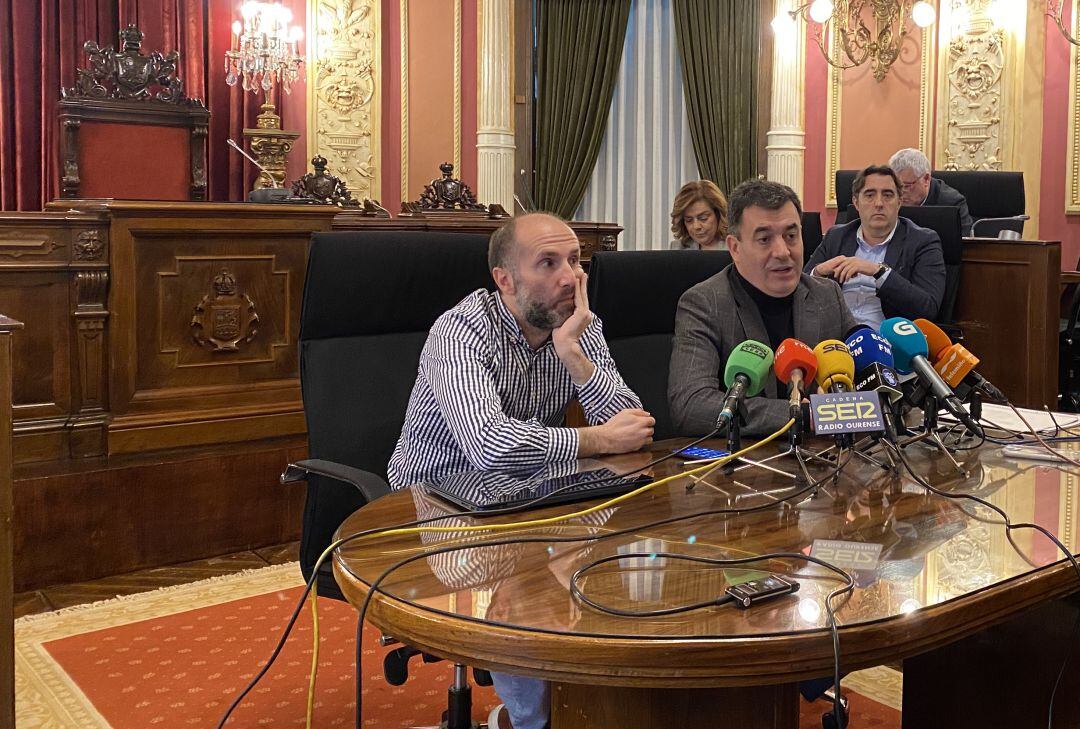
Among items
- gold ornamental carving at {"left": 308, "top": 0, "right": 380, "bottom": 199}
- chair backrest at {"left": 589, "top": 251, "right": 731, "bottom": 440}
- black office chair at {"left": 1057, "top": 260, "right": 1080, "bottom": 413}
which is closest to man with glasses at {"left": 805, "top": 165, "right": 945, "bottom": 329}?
black office chair at {"left": 1057, "top": 260, "right": 1080, "bottom": 413}

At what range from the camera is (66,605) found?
3078mm

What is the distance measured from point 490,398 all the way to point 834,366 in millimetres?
576

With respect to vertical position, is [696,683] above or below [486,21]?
below

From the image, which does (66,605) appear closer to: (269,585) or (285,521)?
(269,585)

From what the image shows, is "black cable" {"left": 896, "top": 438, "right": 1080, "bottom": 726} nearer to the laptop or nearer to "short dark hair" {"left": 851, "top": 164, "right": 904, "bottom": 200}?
the laptop

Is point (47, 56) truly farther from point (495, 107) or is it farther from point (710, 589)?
point (710, 589)

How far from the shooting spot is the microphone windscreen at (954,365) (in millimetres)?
1845

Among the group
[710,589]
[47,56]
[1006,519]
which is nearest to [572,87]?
[47,56]

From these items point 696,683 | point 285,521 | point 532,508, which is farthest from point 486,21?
point 696,683

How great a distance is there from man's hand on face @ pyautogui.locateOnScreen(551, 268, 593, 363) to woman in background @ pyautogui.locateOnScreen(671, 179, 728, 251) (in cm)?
234

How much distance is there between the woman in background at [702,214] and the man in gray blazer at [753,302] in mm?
2002

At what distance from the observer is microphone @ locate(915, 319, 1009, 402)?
6.04ft

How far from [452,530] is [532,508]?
149 millimetres

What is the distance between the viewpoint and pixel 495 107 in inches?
301
